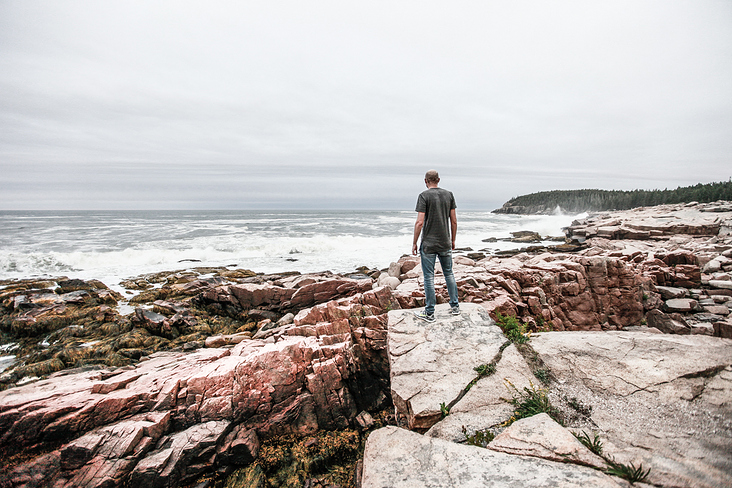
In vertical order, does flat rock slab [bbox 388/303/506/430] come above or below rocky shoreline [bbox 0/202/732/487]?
above

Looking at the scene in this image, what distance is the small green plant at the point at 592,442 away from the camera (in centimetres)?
256

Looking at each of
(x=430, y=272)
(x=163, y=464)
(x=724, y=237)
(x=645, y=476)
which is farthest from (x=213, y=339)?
(x=724, y=237)

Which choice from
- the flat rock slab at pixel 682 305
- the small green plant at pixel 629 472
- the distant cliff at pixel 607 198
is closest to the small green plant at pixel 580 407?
the small green plant at pixel 629 472

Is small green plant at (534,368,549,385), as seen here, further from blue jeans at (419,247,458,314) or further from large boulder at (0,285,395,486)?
large boulder at (0,285,395,486)

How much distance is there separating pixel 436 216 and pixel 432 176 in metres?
0.71

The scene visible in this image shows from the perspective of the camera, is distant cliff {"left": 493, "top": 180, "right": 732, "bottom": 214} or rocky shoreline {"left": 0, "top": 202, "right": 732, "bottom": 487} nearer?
rocky shoreline {"left": 0, "top": 202, "right": 732, "bottom": 487}

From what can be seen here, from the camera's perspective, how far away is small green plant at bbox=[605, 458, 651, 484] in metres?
2.19

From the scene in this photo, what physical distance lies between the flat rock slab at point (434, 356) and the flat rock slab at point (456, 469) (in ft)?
2.11

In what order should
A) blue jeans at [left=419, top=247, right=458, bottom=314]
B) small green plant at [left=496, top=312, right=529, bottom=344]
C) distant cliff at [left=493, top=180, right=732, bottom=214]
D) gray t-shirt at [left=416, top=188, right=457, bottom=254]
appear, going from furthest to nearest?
distant cliff at [left=493, top=180, right=732, bottom=214]
blue jeans at [left=419, top=247, right=458, bottom=314]
gray t-shirt at [left=416, top=188, right=457, bottom=254]
small green plant at [left=496, top=312, right=529, bottom=344]

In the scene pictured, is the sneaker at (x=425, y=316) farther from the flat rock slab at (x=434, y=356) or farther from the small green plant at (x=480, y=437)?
the small green plant at (x=480, y=437)

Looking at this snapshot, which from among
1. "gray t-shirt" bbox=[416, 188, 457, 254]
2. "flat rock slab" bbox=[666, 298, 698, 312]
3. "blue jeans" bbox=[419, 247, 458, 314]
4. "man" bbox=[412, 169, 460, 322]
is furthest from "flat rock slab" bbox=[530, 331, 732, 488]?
"flat rock slab" bbox=[666, 298, 698, 312]

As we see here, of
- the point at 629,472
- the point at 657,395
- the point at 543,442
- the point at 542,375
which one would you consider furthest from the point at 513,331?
the point at 629,472

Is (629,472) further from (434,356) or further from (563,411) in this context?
(434,356)

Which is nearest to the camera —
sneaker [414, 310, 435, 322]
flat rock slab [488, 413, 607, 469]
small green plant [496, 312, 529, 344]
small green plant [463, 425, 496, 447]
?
flat rock slab [488, 413, 607, 469]
